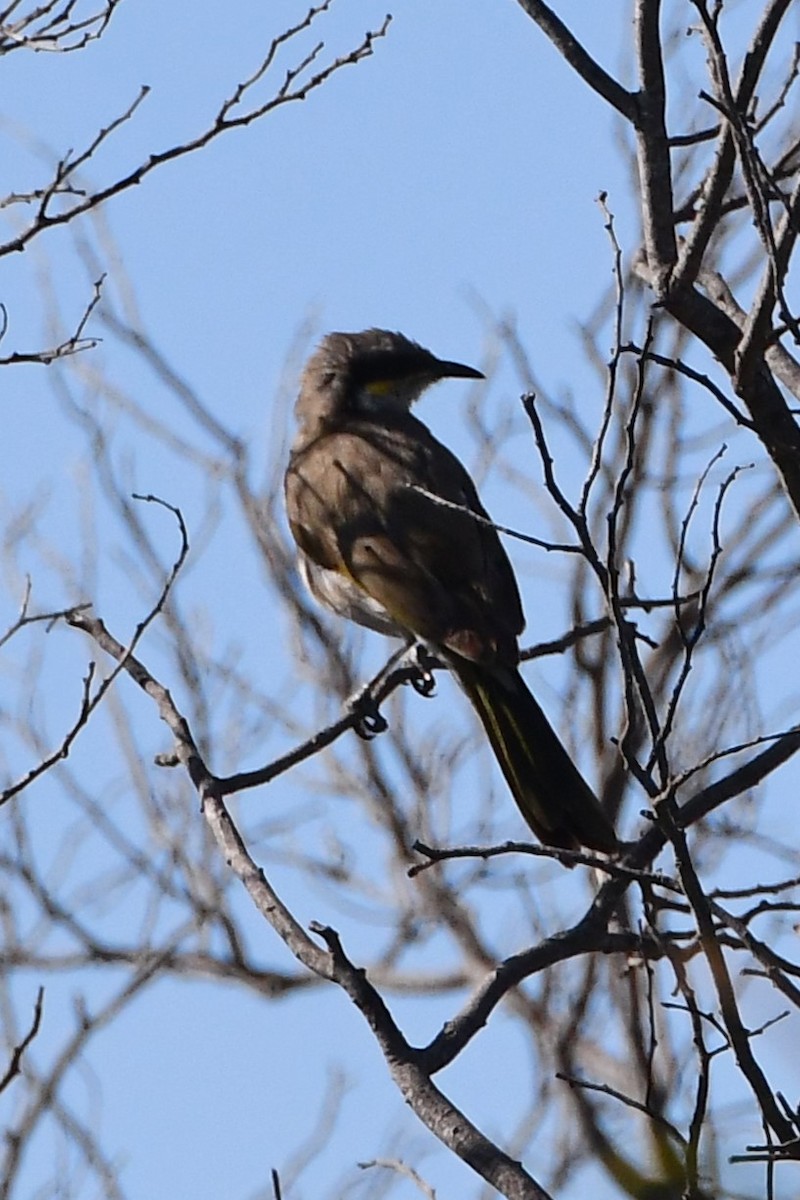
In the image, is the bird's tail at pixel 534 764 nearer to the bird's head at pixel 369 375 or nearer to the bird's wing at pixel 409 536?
the bird's wing at pixel 409 536

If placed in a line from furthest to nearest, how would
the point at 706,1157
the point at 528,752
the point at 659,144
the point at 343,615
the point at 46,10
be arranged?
the point at 343,615, the point at 528,752, the point at 46,10, the point at 659,144, the point at 706,1157

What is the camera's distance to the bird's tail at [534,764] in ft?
15.2

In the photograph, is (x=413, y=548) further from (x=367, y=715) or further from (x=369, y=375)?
(x=369, y=375)

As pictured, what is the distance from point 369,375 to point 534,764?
231 cm

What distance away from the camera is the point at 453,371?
6.92m

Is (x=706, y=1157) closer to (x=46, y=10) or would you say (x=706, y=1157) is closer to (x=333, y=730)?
(x=333, y=730)

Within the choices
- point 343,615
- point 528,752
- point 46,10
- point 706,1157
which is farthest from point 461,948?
point 706,1157

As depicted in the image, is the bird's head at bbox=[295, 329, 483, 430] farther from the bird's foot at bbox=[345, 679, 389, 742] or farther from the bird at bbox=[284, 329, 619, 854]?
the bird's foot at bbox=[345, 679, 389, 742]

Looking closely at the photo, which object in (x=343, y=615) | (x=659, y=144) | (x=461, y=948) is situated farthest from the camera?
(x=461, y=948)

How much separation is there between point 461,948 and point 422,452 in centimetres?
213

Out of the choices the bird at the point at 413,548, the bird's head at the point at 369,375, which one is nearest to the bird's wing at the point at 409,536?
the bird at the point at 413,548

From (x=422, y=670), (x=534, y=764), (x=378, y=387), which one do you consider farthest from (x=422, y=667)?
(x=378, y=387)

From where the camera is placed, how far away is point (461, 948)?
7.42 m

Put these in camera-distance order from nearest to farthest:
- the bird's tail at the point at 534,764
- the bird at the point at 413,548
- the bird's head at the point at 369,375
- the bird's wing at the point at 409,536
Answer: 1. the bird's tail at the point at 534,764
2. the bird at the point at 413,548
3. the bird's wing at the point at 409,536
4. the bird's head at the point at 369,375
